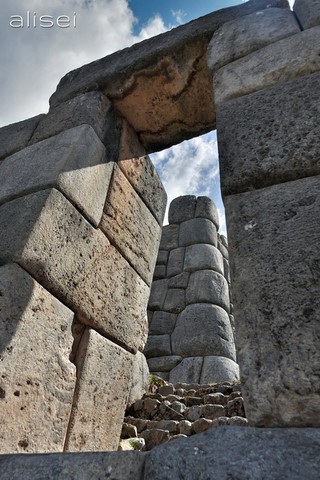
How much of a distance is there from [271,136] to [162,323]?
4.88 metres

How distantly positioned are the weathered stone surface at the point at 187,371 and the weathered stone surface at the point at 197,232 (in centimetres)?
227

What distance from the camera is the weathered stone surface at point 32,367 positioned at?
145 centimetres

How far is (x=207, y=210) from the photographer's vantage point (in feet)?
23.1

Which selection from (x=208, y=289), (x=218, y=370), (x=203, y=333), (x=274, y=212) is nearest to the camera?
(x=274, y=212)

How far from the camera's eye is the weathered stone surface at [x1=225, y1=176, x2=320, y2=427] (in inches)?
35.1

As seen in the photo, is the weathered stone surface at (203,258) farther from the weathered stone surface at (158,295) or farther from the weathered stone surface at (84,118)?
the weathered stone surface at (84,118)

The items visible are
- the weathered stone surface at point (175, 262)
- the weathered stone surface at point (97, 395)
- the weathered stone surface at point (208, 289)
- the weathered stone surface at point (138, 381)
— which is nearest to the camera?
the weathered stone surface at point (97, 395)

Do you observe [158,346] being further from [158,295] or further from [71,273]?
[71,273]

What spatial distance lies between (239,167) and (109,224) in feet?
3.42

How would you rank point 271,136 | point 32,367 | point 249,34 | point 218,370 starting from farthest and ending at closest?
point 218,370
point 249,34
point 32,367
point 271,136

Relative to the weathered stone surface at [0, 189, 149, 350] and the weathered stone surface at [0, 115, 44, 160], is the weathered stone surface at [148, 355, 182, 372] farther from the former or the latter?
the weathered stone surface at [0, 115, 44, 160]

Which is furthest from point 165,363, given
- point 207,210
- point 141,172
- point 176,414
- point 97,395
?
point 97,395

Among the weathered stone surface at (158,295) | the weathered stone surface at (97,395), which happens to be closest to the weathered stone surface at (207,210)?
the weathered stone surface at (158,295)

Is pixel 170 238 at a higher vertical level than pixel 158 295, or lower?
higher
